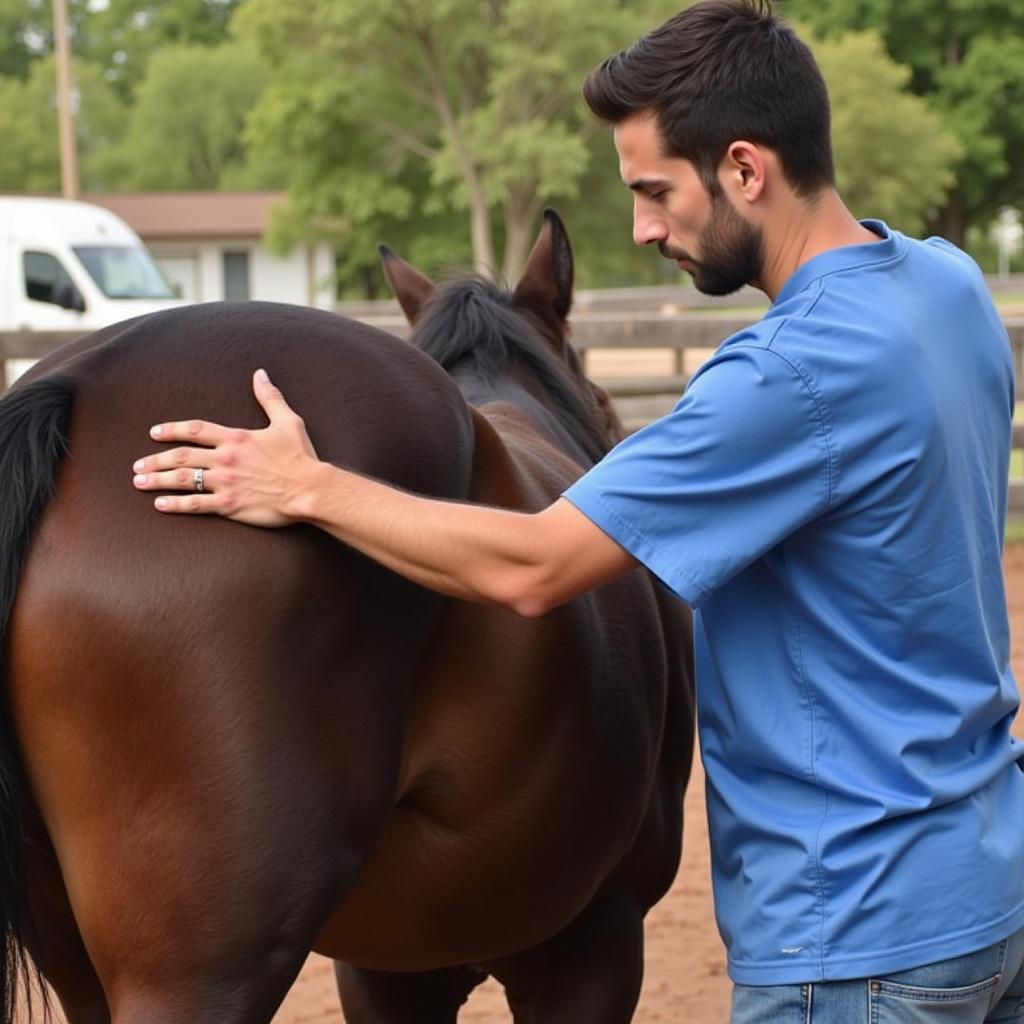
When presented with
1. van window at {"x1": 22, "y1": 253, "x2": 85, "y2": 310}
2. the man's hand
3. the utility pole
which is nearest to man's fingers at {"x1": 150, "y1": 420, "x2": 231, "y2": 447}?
the man's hand

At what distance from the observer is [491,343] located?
3268 mm

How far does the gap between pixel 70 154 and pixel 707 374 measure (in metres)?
27.4

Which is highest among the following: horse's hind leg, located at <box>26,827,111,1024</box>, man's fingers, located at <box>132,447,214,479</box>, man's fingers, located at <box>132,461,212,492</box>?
man's fingers, located at <box>132,447,214,479</box>

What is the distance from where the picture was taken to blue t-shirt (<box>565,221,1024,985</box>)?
1913mm

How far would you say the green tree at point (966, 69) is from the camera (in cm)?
4953

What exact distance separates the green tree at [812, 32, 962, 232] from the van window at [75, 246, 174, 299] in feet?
83.7

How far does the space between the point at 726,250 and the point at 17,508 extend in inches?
37.3

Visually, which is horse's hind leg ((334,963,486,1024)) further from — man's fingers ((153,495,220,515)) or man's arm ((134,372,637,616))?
man's fingers ((153,495,220,515))

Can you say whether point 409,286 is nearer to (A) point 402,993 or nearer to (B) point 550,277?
(B) point 550,277

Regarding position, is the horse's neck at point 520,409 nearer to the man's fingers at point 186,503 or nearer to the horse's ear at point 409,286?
the horse's ear at point 409,286

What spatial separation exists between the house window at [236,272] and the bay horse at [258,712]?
45.0 metres

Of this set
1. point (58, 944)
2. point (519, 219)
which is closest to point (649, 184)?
point (58, 944)

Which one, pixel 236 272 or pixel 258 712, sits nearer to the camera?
pixel 258 712

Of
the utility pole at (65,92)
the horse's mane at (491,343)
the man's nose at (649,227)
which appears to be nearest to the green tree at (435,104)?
the utility pole at (65,92)
